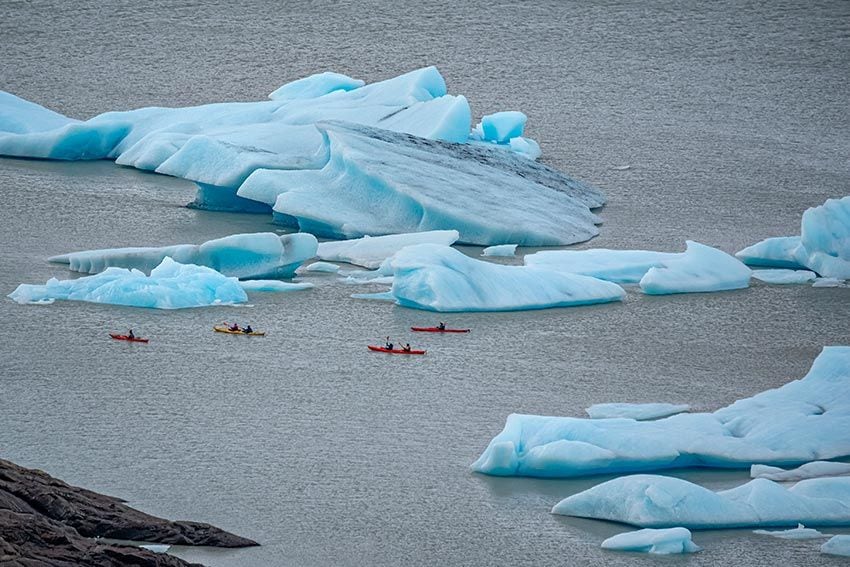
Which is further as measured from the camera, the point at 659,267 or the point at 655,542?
the point at 659,267

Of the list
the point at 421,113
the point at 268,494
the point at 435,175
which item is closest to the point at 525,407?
the point at 268,494

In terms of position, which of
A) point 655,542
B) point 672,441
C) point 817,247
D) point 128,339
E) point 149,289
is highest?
point 817,247

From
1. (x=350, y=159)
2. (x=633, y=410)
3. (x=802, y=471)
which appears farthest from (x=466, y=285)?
(x=802, y=471)

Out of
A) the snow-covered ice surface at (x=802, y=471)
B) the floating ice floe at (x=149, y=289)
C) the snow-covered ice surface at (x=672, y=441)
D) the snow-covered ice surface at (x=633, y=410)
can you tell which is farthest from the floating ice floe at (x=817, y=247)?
the snow-covered ice surface at (x=802, y=471)

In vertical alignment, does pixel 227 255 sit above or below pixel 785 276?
below

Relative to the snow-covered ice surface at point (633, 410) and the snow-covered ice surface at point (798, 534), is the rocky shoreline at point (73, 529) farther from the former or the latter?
the snow-covered ice surface at point (633, 410)

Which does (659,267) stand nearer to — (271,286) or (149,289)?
(271,286)

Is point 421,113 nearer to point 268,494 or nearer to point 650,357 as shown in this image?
point 650,357
